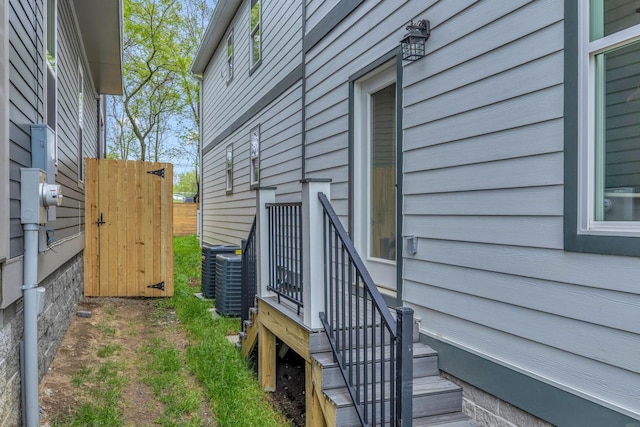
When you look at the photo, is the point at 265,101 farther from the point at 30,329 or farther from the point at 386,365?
the point at 386,365

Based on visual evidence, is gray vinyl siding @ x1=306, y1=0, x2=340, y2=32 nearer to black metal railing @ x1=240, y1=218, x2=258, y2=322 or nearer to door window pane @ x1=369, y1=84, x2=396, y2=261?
door window pane @ x1=369, y1=84, x2=396, y2=261

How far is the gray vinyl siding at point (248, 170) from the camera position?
620 centimetres

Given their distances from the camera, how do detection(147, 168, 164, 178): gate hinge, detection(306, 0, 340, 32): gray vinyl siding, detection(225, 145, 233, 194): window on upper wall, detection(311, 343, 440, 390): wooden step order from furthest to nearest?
1. detection(225, 145, 233, 194): window on upper wall
2. detection(147, 168, 164, 178): gate hinge
3. detection(306, 0, 340, 32): gray vinyl siding
4. detection(311, 343, 440, 390): wooden step

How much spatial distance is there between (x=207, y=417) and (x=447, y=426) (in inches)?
70.2

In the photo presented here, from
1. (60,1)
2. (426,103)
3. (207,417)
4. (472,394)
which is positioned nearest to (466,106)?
(426,103)

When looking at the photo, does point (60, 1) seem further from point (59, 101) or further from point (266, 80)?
point (266, 80)

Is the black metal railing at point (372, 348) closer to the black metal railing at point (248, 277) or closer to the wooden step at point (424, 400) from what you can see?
the wooden step at point (424, 400)

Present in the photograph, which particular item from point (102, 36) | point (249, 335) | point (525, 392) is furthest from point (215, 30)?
point (525, 392)

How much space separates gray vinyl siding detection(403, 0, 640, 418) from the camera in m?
2.09

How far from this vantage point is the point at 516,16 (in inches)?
101

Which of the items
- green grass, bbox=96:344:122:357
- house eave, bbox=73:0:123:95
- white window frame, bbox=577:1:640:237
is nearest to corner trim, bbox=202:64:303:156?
house eave, bbox=73:0:123:95

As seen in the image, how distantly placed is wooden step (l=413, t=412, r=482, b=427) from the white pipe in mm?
2304

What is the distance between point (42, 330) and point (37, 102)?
5.78 feet

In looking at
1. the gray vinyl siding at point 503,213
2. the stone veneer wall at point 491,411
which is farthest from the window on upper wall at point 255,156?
the stone veneer wall at point 491,411
